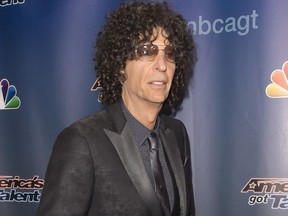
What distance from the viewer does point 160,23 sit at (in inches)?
63.1

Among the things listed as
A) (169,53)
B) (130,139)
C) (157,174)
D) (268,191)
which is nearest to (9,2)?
(169,53)

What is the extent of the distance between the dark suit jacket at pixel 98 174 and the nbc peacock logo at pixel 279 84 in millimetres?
736

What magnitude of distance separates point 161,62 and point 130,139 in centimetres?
29

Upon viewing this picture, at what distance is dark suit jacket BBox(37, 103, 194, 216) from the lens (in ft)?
4.30

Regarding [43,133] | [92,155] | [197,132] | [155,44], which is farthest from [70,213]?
[43,133]

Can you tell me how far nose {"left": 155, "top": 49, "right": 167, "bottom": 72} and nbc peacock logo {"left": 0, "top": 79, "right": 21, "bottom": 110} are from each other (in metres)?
1.17

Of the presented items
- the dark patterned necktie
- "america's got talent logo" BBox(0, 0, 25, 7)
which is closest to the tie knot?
the dark patterned necktie

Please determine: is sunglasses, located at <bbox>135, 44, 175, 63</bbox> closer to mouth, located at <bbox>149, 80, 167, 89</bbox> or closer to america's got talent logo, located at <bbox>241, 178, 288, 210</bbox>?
mouth, located at <bbox>149, 80, 167, 89</bbox>

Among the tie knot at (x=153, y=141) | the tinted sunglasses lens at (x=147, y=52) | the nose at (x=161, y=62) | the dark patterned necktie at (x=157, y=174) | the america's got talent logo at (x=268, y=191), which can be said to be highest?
the tinted sunglasses lens at (x=147, y=52)

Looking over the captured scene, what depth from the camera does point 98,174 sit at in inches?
54.0

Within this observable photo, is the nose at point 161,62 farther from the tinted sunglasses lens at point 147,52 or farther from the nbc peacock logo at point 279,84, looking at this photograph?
the nbc peacock logo at point 279,84

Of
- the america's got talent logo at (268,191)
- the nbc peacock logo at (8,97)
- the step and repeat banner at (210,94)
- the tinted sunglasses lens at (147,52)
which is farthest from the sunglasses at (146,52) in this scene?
the nbc peacock logo at (8,97)

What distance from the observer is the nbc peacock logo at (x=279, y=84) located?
6.50 ft

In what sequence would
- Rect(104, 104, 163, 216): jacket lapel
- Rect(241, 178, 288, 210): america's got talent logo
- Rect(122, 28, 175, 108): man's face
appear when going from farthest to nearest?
Rect(241, 178, 288, 210): america's got talent logo < Rect(122, 28, 175, 108): man's face < Rect(104, 104, 163, 216): jacket lapel
